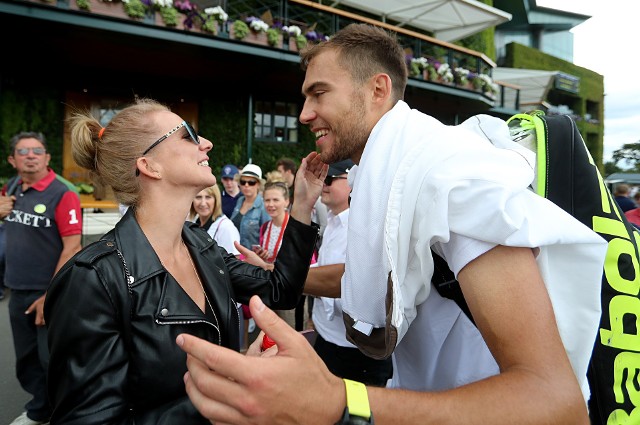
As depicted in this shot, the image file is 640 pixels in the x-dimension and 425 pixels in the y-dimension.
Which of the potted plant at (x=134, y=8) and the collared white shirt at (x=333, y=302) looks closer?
the collared white shirt at (x=333, y=302)

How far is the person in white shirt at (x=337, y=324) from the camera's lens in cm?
282

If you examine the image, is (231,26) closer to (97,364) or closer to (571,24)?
(97,364)

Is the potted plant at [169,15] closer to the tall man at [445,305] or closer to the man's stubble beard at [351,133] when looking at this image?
the man's stubble beard at [351,133]

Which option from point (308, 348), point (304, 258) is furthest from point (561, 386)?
point (304, 258)

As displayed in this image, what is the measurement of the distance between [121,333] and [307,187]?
1123 mm

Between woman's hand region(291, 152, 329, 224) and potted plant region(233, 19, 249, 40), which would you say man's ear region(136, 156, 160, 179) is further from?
potted plant region(233, 19, 249, 40)

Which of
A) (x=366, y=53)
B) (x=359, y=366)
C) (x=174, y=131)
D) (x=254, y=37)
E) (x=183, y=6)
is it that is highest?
(x=183, y=6)

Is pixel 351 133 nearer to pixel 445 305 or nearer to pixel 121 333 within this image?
pixel 445 305

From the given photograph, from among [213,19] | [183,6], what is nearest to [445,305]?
[213,19]

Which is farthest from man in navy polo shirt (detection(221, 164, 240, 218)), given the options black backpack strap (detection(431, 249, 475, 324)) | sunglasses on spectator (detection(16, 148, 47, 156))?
black backpack strap (detection(431, 249, 475, 324))

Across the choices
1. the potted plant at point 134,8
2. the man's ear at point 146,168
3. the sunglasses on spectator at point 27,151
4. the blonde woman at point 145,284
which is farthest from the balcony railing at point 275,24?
the man's ear at point 146,168

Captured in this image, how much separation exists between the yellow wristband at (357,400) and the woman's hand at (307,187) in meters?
1.30

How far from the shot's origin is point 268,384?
2.27ft

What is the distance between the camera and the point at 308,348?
29.0 inches
